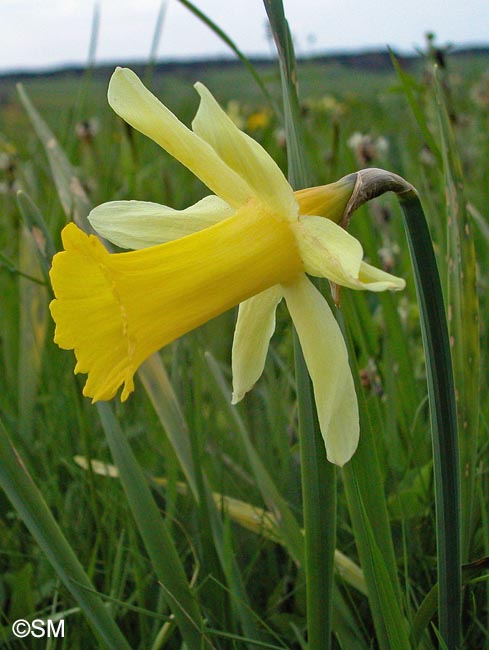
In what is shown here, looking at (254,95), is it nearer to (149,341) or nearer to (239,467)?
(239,467)

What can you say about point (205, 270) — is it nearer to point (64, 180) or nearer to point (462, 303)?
point (462, 303)

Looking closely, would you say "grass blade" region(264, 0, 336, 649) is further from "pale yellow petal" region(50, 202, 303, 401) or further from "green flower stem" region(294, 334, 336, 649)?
"pale yellow petal" region(50, 202, 303, 401)

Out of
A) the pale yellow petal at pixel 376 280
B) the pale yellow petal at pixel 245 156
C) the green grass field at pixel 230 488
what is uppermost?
the pale yellow petal at pixel 245 156

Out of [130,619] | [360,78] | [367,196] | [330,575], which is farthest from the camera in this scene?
[360,78]

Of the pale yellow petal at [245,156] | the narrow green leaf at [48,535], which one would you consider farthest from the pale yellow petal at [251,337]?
the narrow green leaf at [48,535]

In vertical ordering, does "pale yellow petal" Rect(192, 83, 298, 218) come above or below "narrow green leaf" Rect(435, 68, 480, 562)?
above

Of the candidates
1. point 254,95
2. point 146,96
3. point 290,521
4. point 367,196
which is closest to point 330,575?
point 290,521

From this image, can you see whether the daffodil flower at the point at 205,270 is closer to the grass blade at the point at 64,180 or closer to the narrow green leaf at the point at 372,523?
the narrow green leaf at the point at 372,523

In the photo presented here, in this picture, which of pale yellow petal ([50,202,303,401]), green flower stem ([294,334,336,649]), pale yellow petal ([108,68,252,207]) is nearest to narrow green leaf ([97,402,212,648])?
green flower stem ([294,334,336,649])
